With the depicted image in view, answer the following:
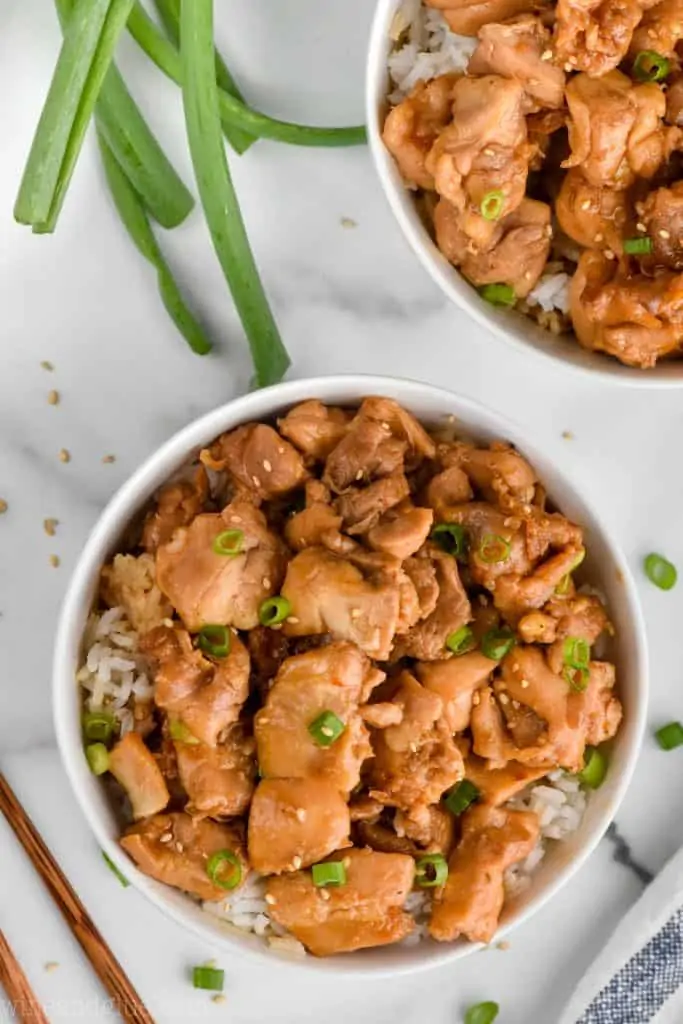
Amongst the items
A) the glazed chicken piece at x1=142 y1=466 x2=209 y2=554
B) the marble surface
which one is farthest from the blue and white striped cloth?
the glazed chicken piece at x1=142 y1=466 x2=209 y2=554

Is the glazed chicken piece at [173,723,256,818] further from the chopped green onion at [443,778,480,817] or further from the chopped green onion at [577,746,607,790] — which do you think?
the chopped green onion at [577,746,607,790]

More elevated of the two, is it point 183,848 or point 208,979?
point 183,848

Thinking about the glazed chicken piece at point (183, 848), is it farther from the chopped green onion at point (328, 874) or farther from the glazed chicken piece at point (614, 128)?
the glazed chicken piece at point (614, 128)

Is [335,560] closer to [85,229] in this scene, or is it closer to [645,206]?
[645,206]

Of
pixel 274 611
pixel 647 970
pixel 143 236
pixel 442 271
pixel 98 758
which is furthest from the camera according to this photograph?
pixel 647 970

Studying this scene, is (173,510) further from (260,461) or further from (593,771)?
(593,771)

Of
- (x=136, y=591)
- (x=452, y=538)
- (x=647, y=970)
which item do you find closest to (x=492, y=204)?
(x=452, y=538)

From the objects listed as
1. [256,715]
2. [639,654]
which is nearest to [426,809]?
A: [256,715]
